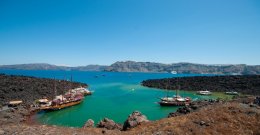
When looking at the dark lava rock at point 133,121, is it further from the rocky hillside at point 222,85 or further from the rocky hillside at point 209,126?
the rocky hillside at point 222,85

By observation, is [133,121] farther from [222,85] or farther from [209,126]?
[222,85]

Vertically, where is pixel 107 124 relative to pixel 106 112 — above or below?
above

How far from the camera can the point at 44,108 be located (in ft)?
191

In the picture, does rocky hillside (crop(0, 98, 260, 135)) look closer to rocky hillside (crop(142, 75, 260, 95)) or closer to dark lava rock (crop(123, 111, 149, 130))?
dark lava rock (crop(123, 111, 149, 130))

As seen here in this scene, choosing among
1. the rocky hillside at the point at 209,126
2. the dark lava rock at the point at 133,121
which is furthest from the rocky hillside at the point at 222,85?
the dark lava rock at the point at 133,121

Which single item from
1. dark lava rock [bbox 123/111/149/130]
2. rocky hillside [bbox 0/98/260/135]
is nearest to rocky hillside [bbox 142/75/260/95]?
rocky hillside [bbox 0/98/260/135]

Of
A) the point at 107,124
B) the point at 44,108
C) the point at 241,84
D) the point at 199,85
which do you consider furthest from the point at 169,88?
the point at 107,124

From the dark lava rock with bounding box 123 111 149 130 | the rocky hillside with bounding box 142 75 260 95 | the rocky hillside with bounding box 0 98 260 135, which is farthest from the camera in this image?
the rocky hillside with bounding box 142 75 260 95

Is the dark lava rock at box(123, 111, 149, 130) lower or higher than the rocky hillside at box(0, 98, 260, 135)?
lower

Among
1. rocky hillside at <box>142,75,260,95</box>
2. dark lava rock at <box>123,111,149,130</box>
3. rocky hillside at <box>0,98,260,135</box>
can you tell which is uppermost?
rocky hillside at <box>0,98,260,135</box>

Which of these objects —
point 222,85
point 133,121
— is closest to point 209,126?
point 133,121

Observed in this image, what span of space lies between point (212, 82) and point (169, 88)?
82.1ft

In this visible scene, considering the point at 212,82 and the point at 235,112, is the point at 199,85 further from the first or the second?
the point at 235,112

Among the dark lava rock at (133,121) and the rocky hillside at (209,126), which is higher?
the rocky hillside at (209,126)
